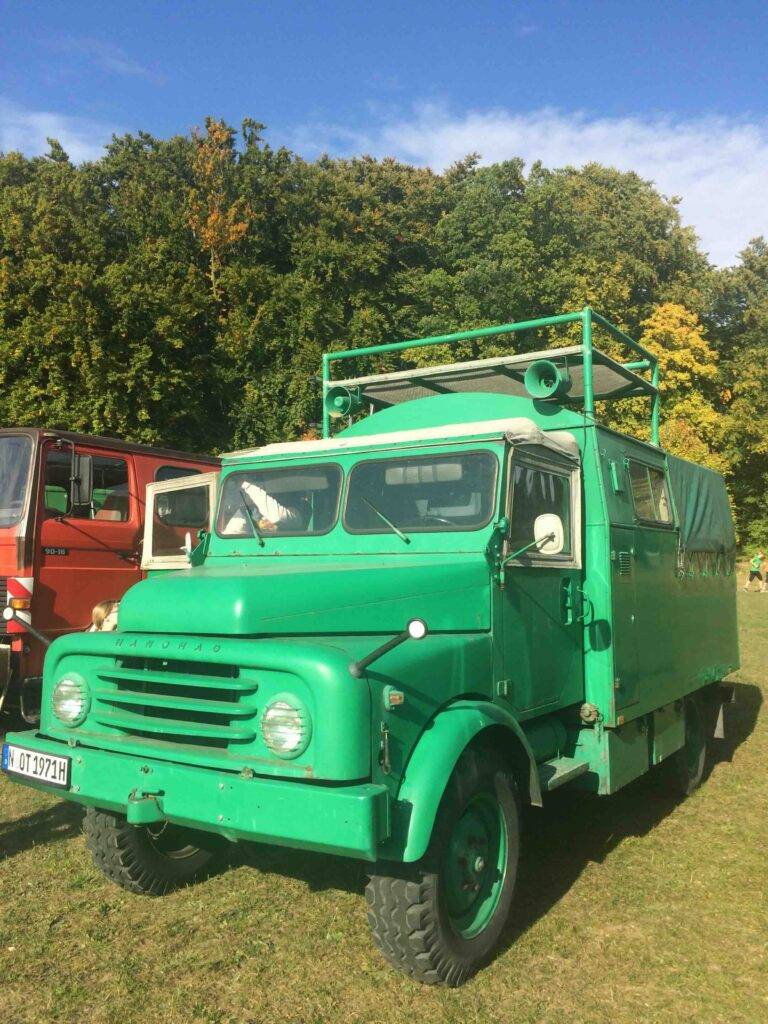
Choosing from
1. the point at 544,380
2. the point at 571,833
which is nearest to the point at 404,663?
the point at 544,380

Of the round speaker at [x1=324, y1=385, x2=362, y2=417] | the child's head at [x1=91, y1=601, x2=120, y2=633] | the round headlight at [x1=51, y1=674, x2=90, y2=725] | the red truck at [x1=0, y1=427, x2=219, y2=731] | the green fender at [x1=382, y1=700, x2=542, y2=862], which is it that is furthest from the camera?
the red truck at [x1=0, y1=427, x2=219, y2=731]

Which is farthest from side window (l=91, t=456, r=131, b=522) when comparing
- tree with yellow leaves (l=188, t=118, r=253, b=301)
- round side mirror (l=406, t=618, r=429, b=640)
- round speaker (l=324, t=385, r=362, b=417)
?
tree with yellow leaves (l=188, t=118, r=253, b=301)

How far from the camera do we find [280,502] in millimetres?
5270

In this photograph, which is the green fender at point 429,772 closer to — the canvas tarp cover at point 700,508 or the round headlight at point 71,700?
the round headlight at point 71,700

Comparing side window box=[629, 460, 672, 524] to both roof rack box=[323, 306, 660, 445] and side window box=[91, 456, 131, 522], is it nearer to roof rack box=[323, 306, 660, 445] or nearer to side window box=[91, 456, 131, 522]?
roof rack box=[323, 306, 660, 445]

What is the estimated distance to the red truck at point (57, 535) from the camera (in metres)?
7.99

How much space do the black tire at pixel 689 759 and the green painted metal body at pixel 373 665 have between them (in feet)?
4.20

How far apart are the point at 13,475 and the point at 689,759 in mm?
6638

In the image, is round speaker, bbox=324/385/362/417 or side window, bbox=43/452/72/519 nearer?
round speaker, bbox=324/385/362/417

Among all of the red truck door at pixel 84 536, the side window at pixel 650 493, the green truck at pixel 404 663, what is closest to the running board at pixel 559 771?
the green truck at pixel 404 663

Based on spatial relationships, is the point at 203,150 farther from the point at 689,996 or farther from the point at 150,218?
the point at 689,996

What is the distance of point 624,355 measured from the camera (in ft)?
112

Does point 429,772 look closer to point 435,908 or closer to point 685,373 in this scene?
point 435,908

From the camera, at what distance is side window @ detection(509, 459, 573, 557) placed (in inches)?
186
